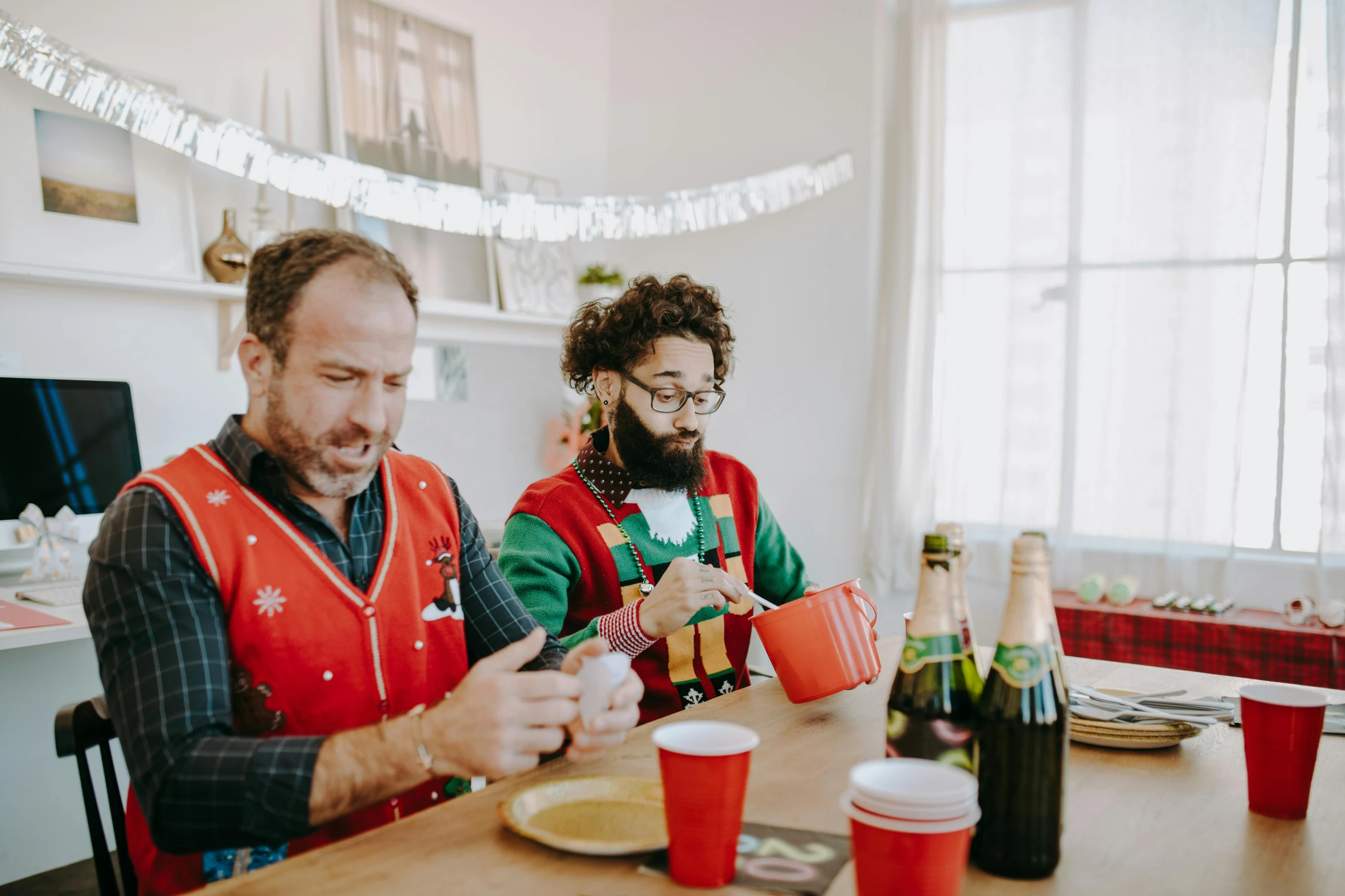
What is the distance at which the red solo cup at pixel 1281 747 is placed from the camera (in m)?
1.02

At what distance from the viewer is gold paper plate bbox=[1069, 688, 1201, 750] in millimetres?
1243

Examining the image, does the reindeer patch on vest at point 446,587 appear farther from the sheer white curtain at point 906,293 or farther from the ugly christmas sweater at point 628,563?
the sheer white curtain at point 906,293

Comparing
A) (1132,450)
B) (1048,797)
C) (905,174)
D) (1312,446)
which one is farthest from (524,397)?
(1048,797)

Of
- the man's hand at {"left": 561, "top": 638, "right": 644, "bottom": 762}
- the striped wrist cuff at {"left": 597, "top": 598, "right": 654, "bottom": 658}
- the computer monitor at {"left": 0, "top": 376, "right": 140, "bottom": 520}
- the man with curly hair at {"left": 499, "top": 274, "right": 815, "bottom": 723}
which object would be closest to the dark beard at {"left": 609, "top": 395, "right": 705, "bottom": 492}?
the man with curly hair at {"left": 499, "top": 274, "right": 815, "bottom": 723}

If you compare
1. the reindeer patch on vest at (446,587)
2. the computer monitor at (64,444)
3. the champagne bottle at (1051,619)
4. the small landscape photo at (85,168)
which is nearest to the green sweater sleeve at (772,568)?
the reindeer patch on vest at (446,587)

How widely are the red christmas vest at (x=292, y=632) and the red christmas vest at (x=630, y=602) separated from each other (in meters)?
0.47

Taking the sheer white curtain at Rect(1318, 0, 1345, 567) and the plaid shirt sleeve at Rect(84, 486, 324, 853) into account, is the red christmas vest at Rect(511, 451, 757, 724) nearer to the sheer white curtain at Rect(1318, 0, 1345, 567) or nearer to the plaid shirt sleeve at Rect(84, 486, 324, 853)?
the plaid shirt sleeve at Rect(84, 486, 324, 853)

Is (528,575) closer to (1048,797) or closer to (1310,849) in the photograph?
(1048,797)

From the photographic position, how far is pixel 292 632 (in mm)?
1193

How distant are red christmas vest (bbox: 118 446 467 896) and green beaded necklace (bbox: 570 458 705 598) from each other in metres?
0.53

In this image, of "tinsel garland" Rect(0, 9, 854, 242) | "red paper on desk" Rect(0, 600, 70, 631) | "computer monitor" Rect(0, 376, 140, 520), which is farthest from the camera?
"computer monitor" Rect(0, 376, 140, 520)

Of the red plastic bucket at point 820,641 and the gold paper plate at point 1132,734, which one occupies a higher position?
the red plastic bucket at point 820,641

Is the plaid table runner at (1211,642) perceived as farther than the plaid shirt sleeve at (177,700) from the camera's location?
Yes

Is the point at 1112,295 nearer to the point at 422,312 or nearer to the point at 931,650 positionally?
the point at 422,312
